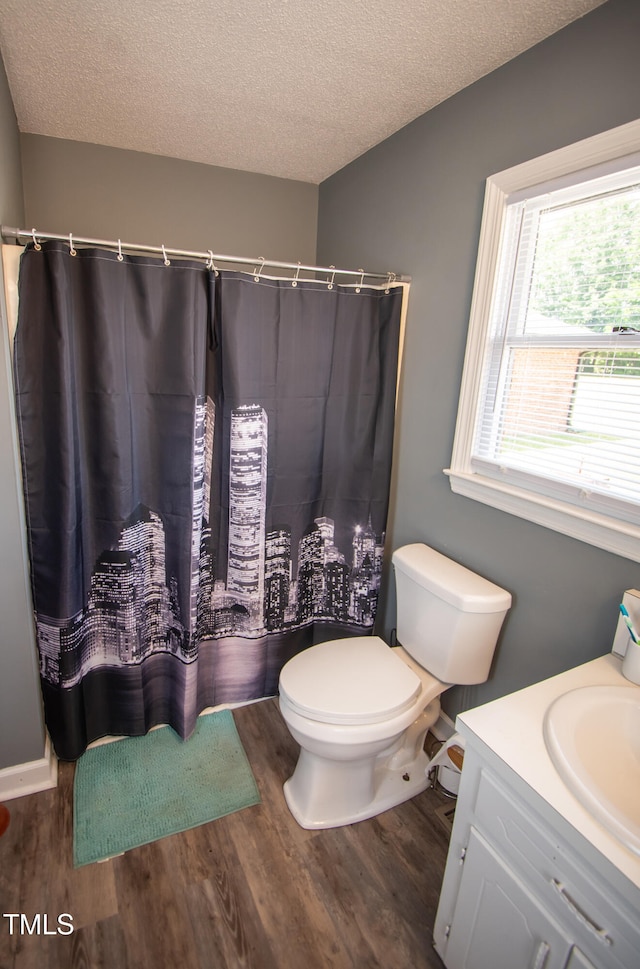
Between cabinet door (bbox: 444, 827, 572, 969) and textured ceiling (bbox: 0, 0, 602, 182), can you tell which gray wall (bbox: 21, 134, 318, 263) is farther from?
A: cabinet door (bbox: 444, 827, 572, 969)

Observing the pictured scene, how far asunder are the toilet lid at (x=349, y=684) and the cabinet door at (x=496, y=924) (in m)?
0.45

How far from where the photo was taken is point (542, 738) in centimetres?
95

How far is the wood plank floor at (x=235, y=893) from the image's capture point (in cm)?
122

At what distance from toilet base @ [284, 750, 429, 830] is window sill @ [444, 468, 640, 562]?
3.19 feet

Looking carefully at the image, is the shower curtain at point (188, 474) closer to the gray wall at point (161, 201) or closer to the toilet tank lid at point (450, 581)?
the toilet tank lid at point (450, 581)

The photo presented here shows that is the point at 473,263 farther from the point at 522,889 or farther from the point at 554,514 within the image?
the point at 522,889

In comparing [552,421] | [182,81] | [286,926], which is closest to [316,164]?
[182,81]

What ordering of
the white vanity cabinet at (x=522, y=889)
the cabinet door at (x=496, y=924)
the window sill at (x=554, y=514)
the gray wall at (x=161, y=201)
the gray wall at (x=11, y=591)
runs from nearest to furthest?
the white vanity cabinet at (x=522, y=889) → the cabinet door at (x=496, y=924) → the window sill at (x=554, y=514) → the gray wall at (x=11, y=591) → the gray wall at (x=161, y=201)

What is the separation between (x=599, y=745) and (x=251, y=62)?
78.2 inches

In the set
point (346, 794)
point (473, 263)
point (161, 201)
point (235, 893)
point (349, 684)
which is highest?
point (161, 201)

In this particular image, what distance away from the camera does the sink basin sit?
0.82 metres

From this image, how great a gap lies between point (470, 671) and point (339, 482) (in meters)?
0.85

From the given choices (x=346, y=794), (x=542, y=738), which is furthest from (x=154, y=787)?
(x=542, y=738)

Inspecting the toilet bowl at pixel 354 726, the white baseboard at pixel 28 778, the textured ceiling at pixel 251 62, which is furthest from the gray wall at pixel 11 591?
the toilet bowl at pixel 354 726
